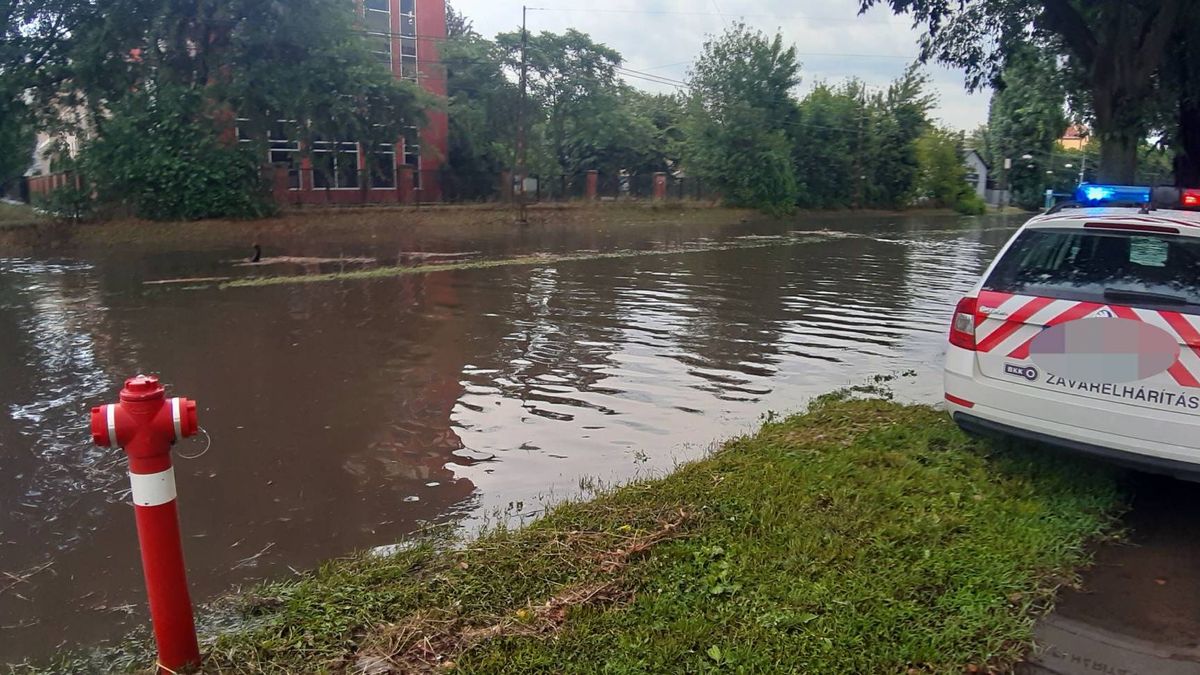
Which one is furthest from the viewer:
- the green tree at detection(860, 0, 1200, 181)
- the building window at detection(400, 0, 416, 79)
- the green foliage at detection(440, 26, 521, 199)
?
the building window at detection(400, 0, 416, 79)

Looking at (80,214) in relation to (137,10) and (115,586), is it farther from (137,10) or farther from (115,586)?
(115,586)

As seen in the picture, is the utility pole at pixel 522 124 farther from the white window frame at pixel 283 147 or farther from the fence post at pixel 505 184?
the white window frame at pixel 283 147

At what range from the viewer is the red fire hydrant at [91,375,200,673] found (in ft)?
9.34

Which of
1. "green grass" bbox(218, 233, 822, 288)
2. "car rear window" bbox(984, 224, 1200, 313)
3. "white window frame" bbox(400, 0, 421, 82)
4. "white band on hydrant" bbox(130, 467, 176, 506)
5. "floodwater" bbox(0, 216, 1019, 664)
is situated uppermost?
"white window frame" bbox(400, 0, 421, 82)

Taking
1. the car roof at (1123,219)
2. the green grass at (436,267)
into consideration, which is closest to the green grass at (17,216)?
the green grass at (436,267)

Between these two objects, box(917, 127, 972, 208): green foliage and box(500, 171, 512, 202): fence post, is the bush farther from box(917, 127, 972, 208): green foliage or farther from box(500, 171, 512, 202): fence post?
box(917, 127, 972, 208): green foliage

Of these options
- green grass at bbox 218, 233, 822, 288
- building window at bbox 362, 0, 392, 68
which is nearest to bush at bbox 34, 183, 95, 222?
building window at bbox 362, 0, 392, 68

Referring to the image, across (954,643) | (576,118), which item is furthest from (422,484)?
(576,118)

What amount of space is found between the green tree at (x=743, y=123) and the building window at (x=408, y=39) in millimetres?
14456

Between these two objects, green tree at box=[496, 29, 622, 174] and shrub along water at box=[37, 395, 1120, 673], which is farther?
green tree at box=[496, 29, 622, 174]

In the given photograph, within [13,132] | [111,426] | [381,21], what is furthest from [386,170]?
[111,426]

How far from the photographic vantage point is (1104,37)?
12.4 m

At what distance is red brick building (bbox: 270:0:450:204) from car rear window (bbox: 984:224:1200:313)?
95.8ft

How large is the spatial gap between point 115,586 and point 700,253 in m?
18.7
